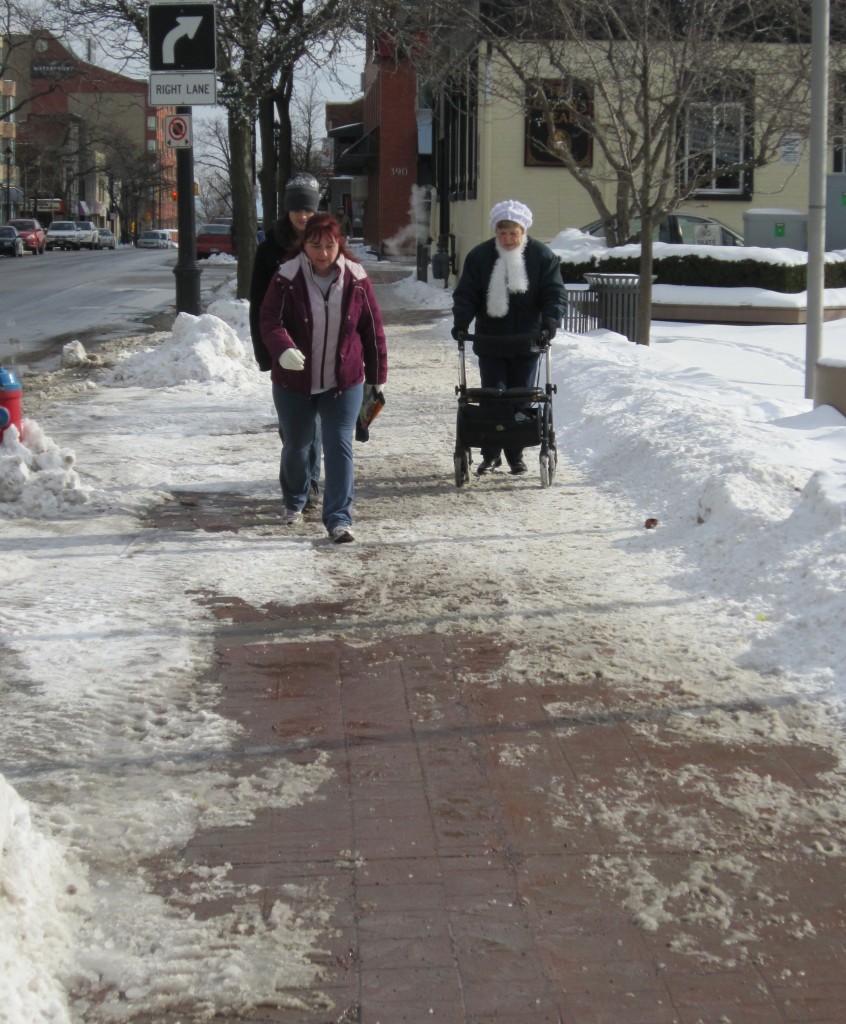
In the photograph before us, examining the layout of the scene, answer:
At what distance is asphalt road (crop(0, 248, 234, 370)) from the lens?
18078mm

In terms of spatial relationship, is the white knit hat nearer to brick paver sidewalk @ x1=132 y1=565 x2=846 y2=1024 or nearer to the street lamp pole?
brick paver sidewalk @ x1=132 y1=565 x2=846 y2=1024

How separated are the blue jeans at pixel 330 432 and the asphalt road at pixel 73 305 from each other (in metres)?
8.12

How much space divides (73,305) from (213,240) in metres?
30.1

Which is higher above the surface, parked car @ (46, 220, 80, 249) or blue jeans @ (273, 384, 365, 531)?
parked car @ (46, 220, 80, 249)

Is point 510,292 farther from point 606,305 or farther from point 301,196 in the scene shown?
point 606,305

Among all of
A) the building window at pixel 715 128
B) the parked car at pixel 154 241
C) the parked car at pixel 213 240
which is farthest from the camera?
the parked car at pixel 154 241

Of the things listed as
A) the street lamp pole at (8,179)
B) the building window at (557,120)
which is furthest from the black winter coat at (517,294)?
the street lamp pole at (8,179)

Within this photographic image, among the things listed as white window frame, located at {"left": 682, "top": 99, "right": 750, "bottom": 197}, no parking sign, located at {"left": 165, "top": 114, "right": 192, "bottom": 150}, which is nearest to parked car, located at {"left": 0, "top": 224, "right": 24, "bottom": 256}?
white window frame, located at {"left": 682, "top": 99, "right": 750, "bottom": 197}

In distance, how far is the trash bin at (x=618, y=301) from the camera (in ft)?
56.5

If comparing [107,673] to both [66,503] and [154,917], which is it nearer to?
[154,917]

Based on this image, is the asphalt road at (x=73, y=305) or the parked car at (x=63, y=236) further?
the parked car at (x=63, y=236)

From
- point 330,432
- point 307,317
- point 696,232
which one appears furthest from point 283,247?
point 696,232

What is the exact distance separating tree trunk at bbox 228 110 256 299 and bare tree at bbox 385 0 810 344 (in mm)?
2861

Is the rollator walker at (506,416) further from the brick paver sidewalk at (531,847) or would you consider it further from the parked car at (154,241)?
the parked car at (154,241)
